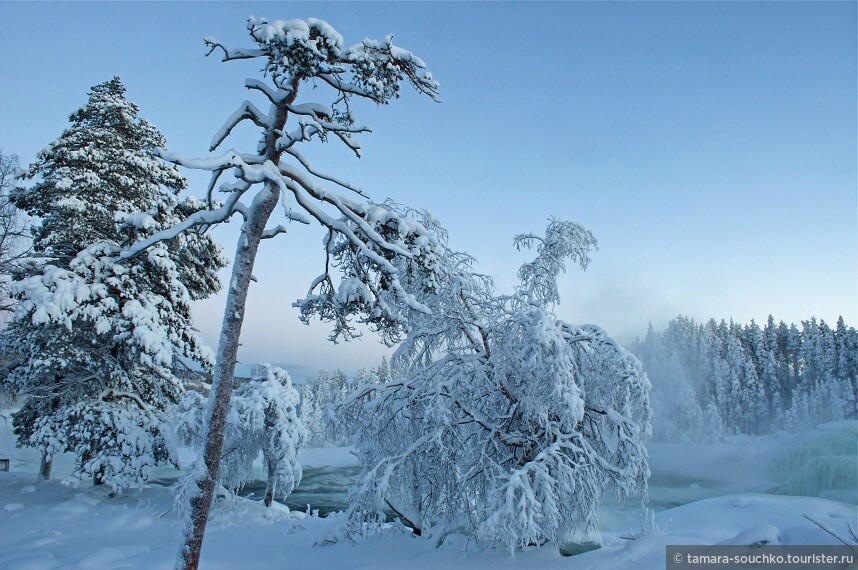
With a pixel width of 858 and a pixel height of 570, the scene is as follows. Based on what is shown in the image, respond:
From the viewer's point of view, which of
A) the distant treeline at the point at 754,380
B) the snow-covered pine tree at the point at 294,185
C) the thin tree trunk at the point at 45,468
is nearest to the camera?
the snow-covered pine tree at the point at 294,185

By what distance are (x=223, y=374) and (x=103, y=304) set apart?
830 centimetres

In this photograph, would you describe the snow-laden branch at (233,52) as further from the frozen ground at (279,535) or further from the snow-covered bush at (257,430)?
the snow-covered bush at (257,430)

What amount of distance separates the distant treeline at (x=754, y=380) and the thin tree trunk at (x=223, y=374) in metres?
72.4

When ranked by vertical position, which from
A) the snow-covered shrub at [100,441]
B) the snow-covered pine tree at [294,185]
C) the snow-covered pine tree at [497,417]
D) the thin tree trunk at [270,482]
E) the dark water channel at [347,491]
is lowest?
the dark water channel at [347,491]

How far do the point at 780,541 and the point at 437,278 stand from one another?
524 cm

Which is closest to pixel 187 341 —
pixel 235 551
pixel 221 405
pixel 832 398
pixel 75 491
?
pixel 75 491

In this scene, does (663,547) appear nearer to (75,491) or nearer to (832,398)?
(75,491)

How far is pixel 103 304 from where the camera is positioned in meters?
12.1

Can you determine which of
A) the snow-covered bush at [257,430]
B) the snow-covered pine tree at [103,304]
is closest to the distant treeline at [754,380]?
the snow-covered bush at [257,430]

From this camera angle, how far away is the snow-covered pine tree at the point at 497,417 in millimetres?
6996

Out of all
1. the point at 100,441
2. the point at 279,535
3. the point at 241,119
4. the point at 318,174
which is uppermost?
the point at 241,119

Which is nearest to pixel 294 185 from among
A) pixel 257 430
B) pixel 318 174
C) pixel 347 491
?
pixel 318 174

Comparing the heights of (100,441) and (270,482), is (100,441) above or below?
above

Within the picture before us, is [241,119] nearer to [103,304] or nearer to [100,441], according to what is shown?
[103,304]
